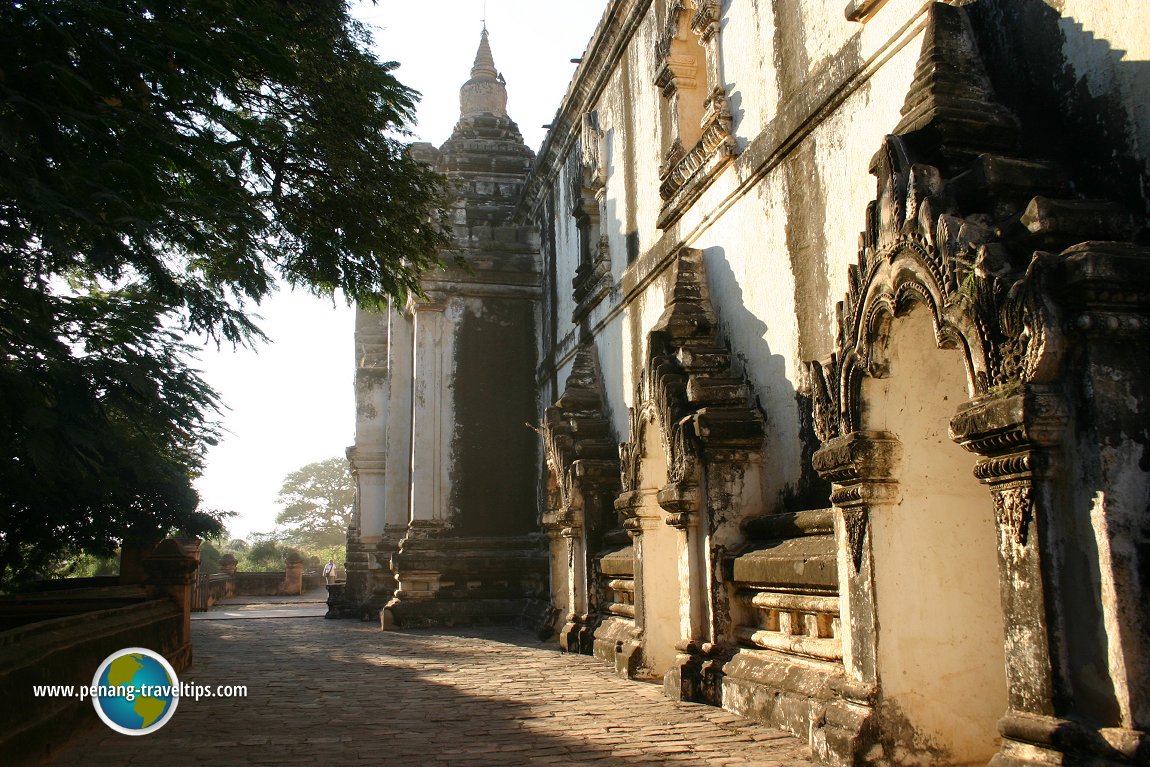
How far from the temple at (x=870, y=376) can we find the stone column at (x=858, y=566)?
0.02 m

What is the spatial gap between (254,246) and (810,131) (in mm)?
4008

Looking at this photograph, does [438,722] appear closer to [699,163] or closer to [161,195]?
[161,195]

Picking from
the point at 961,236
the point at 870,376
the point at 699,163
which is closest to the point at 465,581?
the point at 699,163

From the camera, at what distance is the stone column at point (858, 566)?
4746 mm

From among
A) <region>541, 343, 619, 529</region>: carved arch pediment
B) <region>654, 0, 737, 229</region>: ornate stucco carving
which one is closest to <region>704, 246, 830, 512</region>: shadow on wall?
<region>654, 0, 737, 229</region>: ornate stucco carving

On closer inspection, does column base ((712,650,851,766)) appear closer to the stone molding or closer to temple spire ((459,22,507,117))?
the stone molding

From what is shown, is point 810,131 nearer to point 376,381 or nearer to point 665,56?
point 665,56

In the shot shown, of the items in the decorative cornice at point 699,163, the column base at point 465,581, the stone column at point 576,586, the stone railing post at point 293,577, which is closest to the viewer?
the decorative cornice at point 699,163

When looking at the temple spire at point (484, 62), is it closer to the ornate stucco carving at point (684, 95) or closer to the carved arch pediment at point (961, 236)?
the ornate stucco carving at point (684, 95)

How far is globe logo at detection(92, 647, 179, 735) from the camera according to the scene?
650cm

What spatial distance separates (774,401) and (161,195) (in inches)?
165

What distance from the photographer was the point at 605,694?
300 inches

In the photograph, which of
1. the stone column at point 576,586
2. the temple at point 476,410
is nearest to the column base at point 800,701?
the stone column at point 576,586

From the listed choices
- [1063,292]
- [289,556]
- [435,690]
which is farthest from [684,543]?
[289,556]
